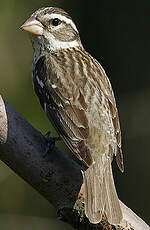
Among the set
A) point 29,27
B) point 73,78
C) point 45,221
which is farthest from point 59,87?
point 45,221

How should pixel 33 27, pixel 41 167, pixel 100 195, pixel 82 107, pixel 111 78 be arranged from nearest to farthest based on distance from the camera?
pixel 41 167 → pixel 100 195 → pixel 82 107 → pixel 33 27 → pixel 111 78

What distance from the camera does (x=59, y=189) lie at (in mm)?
4344

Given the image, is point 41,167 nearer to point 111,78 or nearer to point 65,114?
point 65,114

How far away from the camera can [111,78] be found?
9.14m

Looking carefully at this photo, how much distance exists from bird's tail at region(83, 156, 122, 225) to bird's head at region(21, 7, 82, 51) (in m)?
1.22

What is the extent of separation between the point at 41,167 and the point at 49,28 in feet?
5.18

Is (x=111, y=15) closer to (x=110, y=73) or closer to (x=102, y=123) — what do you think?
(x=110, y=73)

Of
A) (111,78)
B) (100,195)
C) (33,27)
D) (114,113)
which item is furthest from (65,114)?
(111,78)

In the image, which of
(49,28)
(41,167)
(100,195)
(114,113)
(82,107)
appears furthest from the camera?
(49,28)

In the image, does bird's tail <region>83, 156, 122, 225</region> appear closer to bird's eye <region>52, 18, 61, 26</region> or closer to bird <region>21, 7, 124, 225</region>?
bird <region>21, 7, 124, 225</region>

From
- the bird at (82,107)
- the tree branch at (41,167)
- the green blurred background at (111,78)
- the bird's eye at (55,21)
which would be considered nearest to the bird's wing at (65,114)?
the bird at (82,107)

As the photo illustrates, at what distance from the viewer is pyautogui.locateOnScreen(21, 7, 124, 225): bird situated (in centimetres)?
456

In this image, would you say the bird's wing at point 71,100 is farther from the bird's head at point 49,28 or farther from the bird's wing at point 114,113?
the bird's head at point 49,28

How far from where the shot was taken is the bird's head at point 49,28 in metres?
5.35
